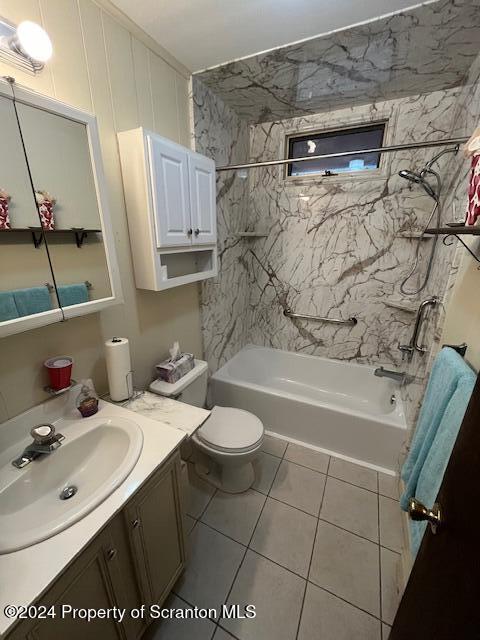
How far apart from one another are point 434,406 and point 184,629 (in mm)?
1359

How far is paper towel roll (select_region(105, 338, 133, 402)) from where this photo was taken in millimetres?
1191

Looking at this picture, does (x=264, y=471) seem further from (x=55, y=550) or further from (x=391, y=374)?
(x=55, y=550)

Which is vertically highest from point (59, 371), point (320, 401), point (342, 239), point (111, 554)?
point (342, 239)

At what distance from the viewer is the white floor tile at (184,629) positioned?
1.07 meters

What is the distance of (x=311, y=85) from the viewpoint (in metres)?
1.67

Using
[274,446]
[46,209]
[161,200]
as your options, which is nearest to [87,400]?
[46,209]

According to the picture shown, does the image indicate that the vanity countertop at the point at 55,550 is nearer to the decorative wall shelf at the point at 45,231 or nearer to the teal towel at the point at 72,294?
the teal towel at the point at 72,294

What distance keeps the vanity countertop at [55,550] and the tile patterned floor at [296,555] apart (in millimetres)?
803

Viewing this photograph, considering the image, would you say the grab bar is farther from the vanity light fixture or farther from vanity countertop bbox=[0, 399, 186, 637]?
the vanity light fixture

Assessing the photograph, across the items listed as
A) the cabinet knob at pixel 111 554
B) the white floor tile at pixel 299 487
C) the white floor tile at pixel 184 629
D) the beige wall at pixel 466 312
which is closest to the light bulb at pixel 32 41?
the cabinet knob at pixel 111 554

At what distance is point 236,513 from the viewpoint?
154 centimetres

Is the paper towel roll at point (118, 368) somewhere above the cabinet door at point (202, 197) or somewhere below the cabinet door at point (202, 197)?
below

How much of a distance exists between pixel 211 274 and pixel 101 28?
1201mm

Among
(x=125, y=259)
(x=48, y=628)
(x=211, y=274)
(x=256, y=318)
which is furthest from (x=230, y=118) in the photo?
(x=48, y=628)
